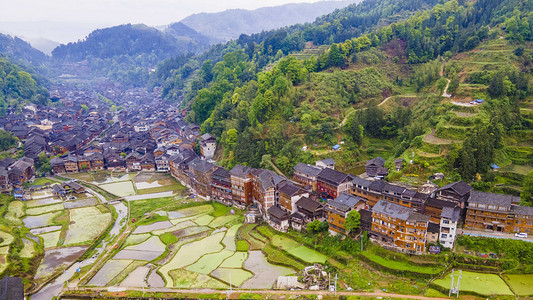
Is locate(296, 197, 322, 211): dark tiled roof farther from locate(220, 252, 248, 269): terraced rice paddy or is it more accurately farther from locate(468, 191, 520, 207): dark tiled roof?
locate(468, 191, 520, 207): dark tiled roof

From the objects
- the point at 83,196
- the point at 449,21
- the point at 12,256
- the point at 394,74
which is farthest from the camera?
the point at 449,21

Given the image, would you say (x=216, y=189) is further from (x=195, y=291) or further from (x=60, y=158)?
(x=60, y=158)

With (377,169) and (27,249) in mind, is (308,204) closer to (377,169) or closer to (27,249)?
(377,169)

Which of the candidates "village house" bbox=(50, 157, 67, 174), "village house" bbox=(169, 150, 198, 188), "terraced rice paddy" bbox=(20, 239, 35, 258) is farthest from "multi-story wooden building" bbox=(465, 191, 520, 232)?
"village house" bbox=(50, 157, 67, 174)

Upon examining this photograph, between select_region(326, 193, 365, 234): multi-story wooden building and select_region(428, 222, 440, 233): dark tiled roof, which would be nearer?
select_region(428, 222, 440, 233): dark tiled roof

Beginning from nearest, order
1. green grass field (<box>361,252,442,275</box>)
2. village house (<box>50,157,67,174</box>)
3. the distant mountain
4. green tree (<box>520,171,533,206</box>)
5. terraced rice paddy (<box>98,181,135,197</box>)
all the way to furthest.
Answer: green grass field (<box>361,252,442,275</box>) → green tree (<box>520,171,533,206</box>) → terraced rice paddy (<box>98,181,135,197</box>) → village house (<box>50,157,67,174</box>) → the distant mountain

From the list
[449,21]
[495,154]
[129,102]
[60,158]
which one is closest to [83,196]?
[60,158]

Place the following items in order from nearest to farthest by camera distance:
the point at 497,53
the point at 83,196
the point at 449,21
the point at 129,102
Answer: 1. the point at 83,196
2. the point at 497,53
3. the point at 449,21
4. the point at 129,102
